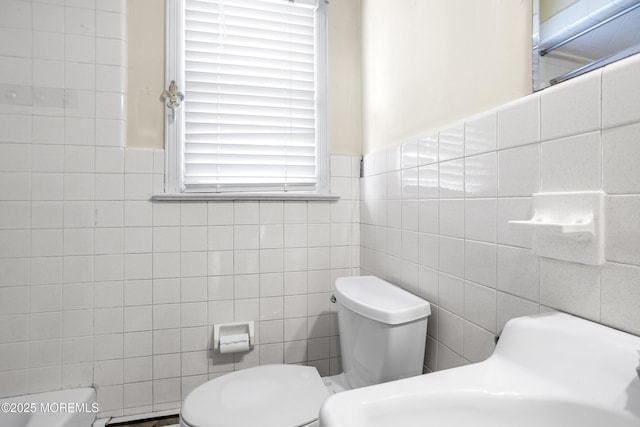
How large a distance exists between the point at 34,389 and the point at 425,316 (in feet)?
5.25

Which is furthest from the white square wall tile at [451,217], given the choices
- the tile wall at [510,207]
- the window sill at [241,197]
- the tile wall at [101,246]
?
the tile wall at [101,246]

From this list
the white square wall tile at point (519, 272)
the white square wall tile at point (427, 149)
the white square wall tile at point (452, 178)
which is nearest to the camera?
the white square wall tile at point (519, 272)

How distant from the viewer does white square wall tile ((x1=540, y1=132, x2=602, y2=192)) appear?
559mm

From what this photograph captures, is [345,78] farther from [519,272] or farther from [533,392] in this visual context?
[533,392]

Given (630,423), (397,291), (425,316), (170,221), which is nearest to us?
(630,423)

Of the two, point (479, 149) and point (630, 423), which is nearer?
point (630, 423)

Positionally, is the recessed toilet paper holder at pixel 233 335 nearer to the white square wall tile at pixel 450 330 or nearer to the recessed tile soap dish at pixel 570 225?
the white square wall tile at pixel 450 330

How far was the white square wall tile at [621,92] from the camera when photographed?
501 millimetres

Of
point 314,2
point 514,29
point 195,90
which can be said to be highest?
point 314,2

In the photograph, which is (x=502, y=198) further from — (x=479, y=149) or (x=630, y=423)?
Answer: (x=630, y=423)

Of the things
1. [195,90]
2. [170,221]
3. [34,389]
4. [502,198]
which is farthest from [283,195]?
[34,389]

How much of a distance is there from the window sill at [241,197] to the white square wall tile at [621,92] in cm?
112

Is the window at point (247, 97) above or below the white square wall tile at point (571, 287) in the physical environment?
above

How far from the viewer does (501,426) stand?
469 mm
